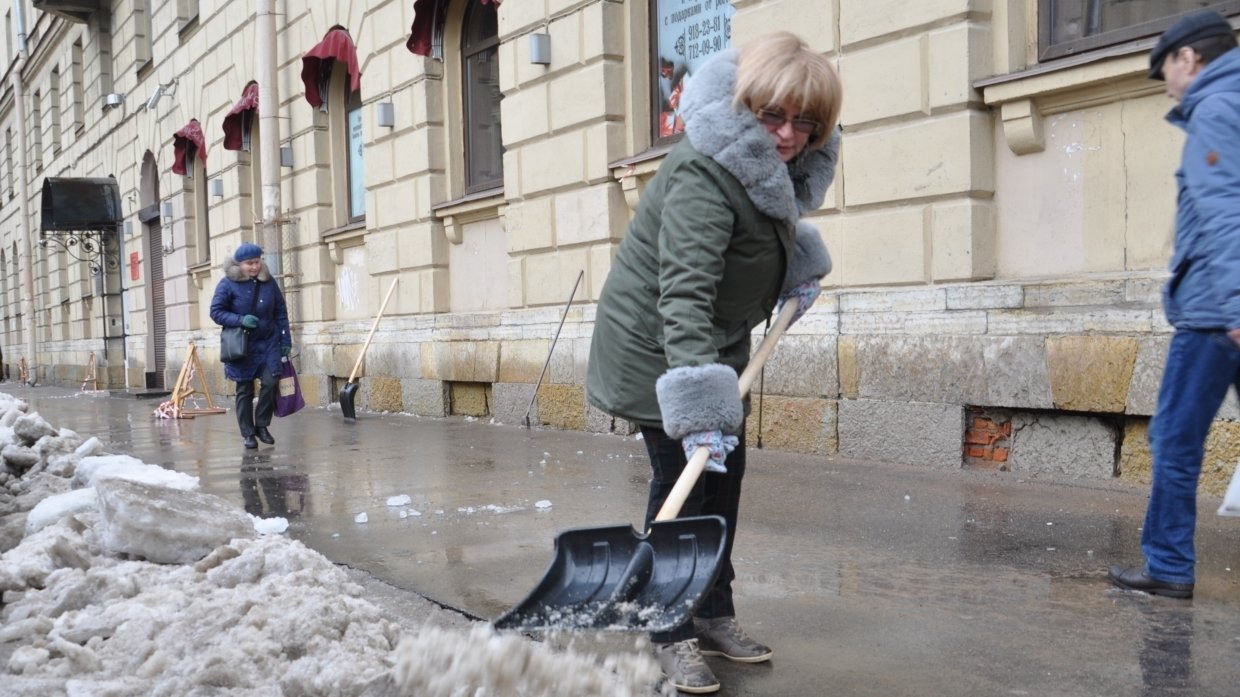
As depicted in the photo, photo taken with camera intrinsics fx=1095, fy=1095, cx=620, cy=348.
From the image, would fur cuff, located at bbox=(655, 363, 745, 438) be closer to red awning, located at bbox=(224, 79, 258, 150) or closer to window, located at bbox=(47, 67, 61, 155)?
red awning, located at bbox=(224, 79, 258, 150)

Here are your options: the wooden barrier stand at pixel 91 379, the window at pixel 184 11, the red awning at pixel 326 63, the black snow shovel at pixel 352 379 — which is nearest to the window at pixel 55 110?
the wooden barrier stand at pixel 91 379

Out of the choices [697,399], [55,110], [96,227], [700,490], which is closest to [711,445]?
[697,399]

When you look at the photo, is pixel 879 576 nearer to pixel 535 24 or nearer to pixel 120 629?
pixel 120 629

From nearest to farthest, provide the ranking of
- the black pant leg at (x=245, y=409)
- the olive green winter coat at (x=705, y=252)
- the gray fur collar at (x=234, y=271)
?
the olive green winter coat at (x=705, y=252), the gray fur collar at (x=234, y=271), the black pant leg at (x=245, y=409)

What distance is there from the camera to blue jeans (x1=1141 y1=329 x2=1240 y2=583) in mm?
3221

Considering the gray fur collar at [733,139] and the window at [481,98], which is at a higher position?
the window at [481,98]

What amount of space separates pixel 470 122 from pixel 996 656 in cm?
928

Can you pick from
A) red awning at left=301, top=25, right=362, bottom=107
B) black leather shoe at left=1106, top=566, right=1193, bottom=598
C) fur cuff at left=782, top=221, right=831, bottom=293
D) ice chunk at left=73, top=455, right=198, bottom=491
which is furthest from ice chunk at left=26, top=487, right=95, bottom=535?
red awning at left=301, top=25, right=362, bottom=107

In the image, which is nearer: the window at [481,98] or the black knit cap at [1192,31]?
the black knit cap at [1192,31]

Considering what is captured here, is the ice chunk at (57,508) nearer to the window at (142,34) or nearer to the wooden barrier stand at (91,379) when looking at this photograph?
the window at (142,34)

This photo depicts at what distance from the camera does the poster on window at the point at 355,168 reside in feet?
44.5

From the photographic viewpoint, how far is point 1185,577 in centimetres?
345

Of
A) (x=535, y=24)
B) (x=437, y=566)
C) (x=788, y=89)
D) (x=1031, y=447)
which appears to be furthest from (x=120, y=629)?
(x=535, y=24)

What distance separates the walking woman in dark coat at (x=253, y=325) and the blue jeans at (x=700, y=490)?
650 centimetres
